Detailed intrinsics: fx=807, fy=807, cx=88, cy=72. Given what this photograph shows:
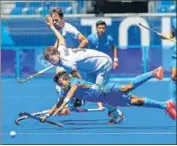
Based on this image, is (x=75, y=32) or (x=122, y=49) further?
(x=122, y=49)

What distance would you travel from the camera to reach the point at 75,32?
796cm

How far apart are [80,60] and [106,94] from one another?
1.36ft

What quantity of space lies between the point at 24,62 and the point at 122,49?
5.26ft

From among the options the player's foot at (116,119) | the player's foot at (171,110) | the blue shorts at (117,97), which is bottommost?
the player's foot at (116,119)

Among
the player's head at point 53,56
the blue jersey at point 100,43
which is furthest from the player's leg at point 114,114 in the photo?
the player's head at point 53,56

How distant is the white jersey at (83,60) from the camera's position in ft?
25.4

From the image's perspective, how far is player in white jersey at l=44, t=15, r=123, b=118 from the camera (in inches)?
304

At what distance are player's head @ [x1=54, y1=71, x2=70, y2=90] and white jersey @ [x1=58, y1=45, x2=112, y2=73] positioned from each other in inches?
2.4

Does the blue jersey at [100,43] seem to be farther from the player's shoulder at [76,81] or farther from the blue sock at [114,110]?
the blue sock at [114,110]

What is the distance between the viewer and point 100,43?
314 inches

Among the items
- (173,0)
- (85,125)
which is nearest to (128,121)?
(85,125)

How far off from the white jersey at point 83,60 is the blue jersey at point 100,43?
0.07 meters

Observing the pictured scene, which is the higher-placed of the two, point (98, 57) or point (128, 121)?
point (98, 57)

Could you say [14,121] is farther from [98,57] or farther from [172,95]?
[172,95]
